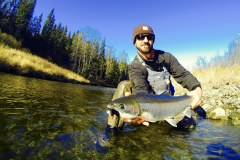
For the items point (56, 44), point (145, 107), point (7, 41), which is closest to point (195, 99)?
point (145, 107)

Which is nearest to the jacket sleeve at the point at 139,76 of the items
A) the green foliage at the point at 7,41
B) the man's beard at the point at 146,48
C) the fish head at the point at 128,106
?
the man's beard at the point at 146,48

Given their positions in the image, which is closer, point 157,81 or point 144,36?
point 144,36

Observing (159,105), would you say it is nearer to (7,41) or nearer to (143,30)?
(143,30)

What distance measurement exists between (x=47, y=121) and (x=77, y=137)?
52.3 inches

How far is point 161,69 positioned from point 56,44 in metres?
66.5

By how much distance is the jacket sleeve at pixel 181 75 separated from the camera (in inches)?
160

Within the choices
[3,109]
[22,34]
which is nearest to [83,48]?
[22,34]

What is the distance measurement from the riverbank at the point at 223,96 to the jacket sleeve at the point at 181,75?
11.4 ft

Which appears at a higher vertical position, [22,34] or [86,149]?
[22,34]

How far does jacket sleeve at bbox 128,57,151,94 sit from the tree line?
48567 millimetres

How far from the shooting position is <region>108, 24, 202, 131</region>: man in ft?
13.7

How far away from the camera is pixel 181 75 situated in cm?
452

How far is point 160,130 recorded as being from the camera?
4953mm

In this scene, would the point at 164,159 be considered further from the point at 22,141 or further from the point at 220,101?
the point at 220,101
